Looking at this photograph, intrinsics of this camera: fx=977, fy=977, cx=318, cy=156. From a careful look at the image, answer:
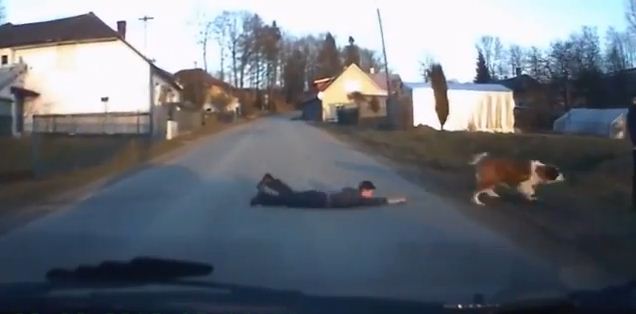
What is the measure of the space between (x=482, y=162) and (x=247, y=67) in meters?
7.61

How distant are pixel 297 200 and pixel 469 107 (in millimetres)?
49002

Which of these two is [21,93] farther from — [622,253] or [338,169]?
[622,253]

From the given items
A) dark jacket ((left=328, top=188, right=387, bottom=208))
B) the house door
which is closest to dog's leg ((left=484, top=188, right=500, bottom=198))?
dark jacket ((left=328, top=188, right=387, bottom=208))

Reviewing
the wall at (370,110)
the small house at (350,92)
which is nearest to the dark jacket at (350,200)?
the wall at (370,110)

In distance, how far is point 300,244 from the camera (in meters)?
11.1

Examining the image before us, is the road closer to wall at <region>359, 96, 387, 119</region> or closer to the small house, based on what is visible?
wall at <region>359, 96, 387, 119</region>

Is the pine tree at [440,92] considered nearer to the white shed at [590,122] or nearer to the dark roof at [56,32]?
the white shed at [590,122]

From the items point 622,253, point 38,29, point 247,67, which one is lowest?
point 622,253

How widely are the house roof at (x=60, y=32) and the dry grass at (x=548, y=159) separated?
12395 millimetres

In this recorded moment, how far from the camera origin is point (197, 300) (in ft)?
17.1

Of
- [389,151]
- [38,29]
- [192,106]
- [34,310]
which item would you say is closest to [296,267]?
[34,310]

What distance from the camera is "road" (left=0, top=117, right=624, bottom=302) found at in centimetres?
822

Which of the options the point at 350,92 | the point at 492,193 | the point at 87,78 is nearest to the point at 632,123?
the point at 492,193

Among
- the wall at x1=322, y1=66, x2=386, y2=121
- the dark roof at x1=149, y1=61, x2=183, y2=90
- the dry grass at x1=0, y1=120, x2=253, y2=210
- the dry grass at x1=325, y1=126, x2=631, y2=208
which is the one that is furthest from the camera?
the wall at x1=322, y1=66, x2=386, y2=121
